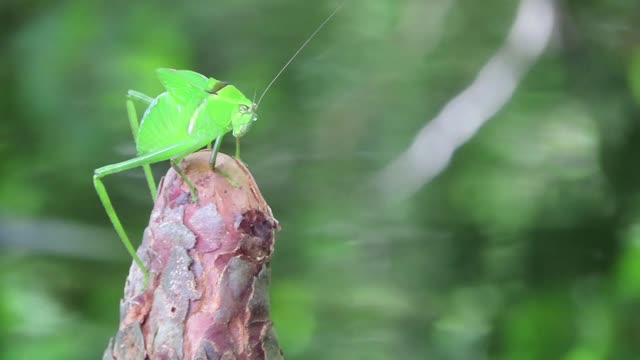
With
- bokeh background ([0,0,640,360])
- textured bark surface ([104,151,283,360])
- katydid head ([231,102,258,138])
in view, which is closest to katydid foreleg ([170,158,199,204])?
textured bark surface ([104,151,283,360])

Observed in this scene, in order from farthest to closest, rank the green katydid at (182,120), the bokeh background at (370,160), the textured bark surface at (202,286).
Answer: the bokeh background at (370,160) → the green katydid at (182,120) → the textured bark surface at (202,286)

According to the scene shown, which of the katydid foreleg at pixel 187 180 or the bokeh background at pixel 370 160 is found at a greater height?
the bokeh background at pixel 370 160

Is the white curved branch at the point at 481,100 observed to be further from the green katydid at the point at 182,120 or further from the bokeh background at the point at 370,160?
the green katydid at the point at 182,120

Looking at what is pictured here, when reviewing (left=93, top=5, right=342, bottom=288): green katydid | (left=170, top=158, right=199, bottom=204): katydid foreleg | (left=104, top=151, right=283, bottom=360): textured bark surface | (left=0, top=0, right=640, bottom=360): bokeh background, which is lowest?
(left=104, top=151, right=283, bottom=360): textured bark surface

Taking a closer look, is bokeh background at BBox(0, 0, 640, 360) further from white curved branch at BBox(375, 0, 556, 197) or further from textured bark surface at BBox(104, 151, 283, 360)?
textured bark surface at BBox(104, 151, 283, 360)

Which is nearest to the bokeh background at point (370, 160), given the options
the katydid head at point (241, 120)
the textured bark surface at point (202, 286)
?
the katydid head at point (241, 120)

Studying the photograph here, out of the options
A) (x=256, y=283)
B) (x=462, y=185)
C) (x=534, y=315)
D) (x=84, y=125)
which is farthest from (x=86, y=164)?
(x=256, y=283)

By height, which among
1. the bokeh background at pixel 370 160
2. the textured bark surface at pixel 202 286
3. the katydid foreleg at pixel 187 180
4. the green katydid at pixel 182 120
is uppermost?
the bokeh background at pixel 370 160
